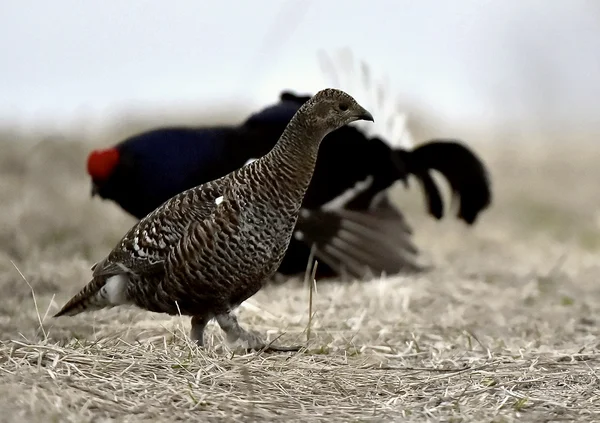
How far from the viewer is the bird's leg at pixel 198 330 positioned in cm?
448

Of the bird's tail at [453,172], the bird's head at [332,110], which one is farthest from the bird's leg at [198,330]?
the bird's tail at [453,172]

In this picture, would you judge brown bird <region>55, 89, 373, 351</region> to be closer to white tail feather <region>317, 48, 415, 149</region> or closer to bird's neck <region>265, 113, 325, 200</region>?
bird's neck <region>265, 113, 325, 200</region>

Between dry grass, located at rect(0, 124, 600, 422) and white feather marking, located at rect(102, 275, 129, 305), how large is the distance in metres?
0.20

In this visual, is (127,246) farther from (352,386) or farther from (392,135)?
(392,135)

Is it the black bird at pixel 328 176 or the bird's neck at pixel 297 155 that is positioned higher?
the bird's neck at pixel 297 155

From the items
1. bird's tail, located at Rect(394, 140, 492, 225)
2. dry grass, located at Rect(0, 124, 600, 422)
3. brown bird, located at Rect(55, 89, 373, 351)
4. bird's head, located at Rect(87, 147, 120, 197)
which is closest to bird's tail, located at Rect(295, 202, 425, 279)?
dry grass, located at Rect(0, 124, 600, 422)

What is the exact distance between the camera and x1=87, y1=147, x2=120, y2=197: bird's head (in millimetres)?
6562

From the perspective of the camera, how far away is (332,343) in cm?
471

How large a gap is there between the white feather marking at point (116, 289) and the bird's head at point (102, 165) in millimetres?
2158

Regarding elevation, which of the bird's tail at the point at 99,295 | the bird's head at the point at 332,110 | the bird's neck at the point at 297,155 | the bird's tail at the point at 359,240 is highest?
the bird's head at the point at 332,110

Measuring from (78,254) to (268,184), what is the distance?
13.1ft

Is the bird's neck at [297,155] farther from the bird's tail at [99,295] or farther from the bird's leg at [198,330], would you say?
the bird's tail at [99,295]

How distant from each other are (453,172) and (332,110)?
3.36 metres

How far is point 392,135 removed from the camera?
7.27m
